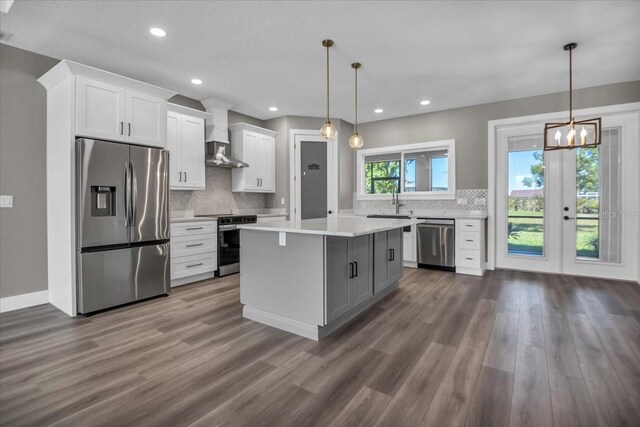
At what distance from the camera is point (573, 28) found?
113 inches

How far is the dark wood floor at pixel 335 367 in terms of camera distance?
1622 mm

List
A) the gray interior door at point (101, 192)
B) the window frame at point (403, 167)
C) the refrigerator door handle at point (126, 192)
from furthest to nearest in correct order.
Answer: the window frame at point (403, 167)
the refrigerator door handle at point (126, 192)
the gray interior door at point (101, 192)

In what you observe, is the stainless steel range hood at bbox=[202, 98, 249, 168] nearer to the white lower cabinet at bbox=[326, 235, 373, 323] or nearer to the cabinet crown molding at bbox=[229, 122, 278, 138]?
the cabinet crown molding at bbox=[229, 122, 278, 138]

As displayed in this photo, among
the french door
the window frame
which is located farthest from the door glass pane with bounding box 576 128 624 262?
the window frame

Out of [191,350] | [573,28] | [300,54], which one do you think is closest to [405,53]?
[300,54]

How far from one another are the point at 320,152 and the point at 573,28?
3.83 meters

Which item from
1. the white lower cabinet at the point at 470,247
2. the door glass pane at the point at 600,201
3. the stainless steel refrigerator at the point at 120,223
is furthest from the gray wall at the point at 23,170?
the door glass pane at the point at 600,201

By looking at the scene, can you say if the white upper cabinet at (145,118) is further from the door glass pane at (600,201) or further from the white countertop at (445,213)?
the door glass pane at (600,201)

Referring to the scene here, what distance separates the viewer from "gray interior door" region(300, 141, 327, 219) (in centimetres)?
578

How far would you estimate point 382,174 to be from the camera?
6.16m

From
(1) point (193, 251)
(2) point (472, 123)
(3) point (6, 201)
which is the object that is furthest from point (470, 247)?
(3) point (6, 201)

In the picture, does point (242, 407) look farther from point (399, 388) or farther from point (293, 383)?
point (399, 388)

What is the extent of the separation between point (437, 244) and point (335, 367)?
3.36m

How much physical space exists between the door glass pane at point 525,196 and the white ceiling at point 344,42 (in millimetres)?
839
